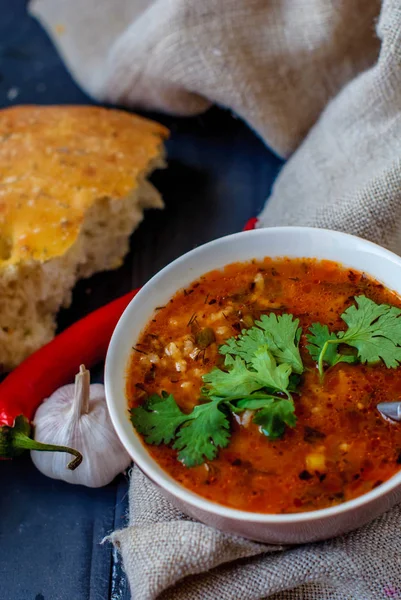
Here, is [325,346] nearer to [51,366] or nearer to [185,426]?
[185,426]

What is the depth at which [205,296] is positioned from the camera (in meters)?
A: 2.48

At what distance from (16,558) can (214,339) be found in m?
1.00

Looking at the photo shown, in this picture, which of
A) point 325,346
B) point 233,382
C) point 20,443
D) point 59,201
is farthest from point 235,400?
A: point 59,201

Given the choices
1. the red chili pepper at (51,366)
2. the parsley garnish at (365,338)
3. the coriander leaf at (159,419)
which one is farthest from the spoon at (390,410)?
the red chili pepper at (51,366)

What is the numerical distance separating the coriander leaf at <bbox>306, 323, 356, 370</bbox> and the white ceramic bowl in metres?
0.31

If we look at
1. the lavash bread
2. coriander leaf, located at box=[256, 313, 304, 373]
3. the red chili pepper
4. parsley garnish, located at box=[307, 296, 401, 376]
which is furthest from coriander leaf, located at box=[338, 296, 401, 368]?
the lavash bread

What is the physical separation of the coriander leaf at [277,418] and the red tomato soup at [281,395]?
2 cm

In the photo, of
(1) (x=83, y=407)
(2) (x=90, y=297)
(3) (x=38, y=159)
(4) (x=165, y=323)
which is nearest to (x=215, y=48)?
(3) (x=38, y=159)

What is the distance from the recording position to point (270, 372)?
214cm

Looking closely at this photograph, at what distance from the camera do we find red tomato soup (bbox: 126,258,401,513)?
2.01m

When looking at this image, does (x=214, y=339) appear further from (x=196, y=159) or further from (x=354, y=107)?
(x=196, y=159)

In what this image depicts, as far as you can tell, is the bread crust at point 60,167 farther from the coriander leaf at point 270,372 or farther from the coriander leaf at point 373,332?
the coriander leaf at point 373,332

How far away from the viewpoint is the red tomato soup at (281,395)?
6.59ft

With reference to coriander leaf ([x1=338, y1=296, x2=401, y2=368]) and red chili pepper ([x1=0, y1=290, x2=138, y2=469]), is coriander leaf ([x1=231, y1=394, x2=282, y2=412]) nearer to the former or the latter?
coriander leaf ([x1=338, y1=296, x2=401, y2=368])
